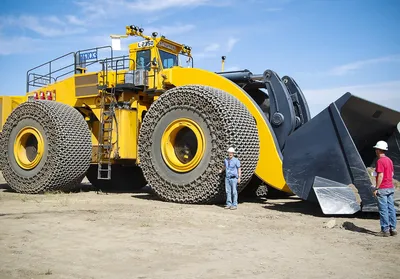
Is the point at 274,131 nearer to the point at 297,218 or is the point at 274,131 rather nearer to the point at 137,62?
the point at 297,218

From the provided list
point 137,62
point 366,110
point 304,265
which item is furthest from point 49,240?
point 137,62

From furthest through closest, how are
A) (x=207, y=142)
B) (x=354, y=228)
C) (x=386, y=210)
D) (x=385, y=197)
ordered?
(x=207, y=142) < (x=354, y=228) < (x=385, y=197) < (x=386, y=210)

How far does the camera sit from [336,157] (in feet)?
23.1

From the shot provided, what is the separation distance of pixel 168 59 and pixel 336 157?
5288 mm

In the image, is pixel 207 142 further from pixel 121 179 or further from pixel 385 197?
pixel 121 179

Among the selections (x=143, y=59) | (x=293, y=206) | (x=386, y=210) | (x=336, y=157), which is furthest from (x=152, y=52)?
(x=386, y=210)

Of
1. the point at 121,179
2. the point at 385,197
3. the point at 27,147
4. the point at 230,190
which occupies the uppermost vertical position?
the point at 27,147

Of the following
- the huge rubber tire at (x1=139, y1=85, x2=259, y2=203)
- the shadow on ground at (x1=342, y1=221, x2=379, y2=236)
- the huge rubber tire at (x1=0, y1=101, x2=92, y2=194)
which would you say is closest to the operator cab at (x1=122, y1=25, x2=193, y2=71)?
the huge rubber tire at (x1=0, y1=101, x2=92, y2=194)

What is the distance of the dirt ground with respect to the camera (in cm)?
393

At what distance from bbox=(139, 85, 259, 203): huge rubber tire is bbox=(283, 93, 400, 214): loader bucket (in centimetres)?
76

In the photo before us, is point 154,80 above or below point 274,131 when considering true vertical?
above

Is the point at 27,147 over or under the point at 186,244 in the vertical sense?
over

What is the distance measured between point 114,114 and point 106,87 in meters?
0.73

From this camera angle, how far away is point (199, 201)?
7.87 meters
